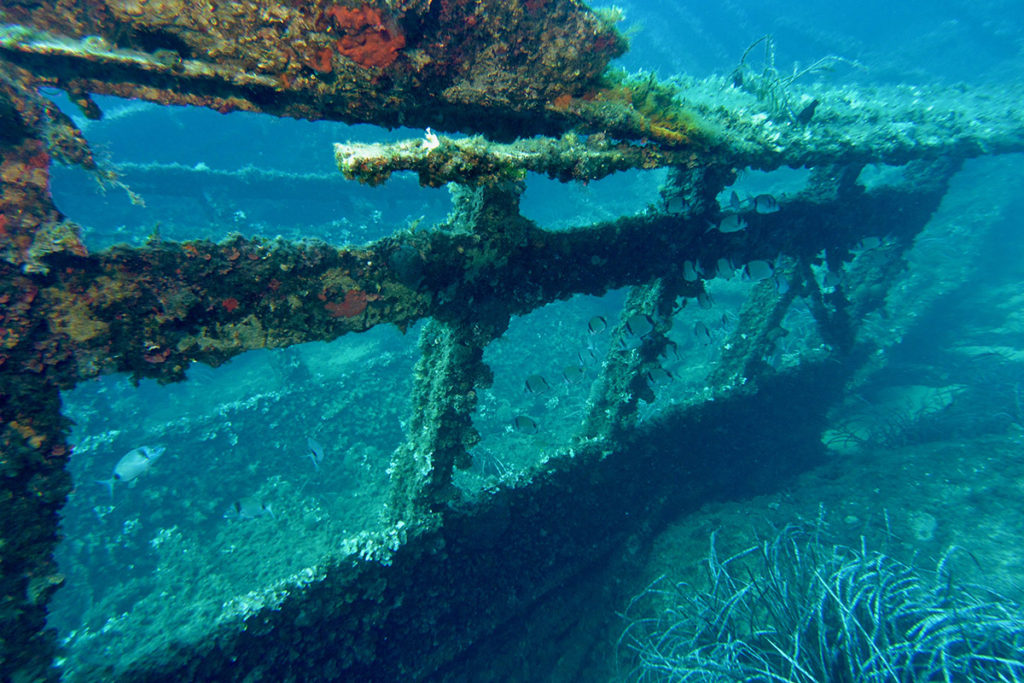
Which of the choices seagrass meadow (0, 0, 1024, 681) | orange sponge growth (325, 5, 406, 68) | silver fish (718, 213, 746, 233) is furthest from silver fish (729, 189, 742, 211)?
orange sponge growth (325, 5, 406, 68)

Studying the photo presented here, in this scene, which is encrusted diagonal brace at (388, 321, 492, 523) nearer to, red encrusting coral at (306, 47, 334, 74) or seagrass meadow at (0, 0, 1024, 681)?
seagrass meadow at (0, 0, 1024, 681)

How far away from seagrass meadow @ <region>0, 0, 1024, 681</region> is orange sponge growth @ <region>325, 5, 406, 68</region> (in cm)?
1

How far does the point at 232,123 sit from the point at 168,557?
1919 centimetres

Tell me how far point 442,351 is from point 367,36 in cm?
256

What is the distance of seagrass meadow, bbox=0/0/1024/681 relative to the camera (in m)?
2.14

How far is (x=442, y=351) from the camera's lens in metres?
4.12

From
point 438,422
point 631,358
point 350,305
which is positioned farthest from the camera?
point 631,358

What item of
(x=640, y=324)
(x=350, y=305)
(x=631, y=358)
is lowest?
(x=631, y=358)

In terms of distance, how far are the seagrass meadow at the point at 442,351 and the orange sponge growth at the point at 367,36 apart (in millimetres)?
10

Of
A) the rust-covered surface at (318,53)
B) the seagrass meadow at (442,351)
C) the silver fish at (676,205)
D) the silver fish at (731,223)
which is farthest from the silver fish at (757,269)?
the rust-covered surface at (318,53)

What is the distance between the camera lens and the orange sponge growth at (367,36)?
6.89 ft

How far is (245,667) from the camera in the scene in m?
3.35

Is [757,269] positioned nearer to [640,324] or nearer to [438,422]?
[640,324]

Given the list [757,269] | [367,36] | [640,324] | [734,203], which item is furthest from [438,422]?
[734,203]
